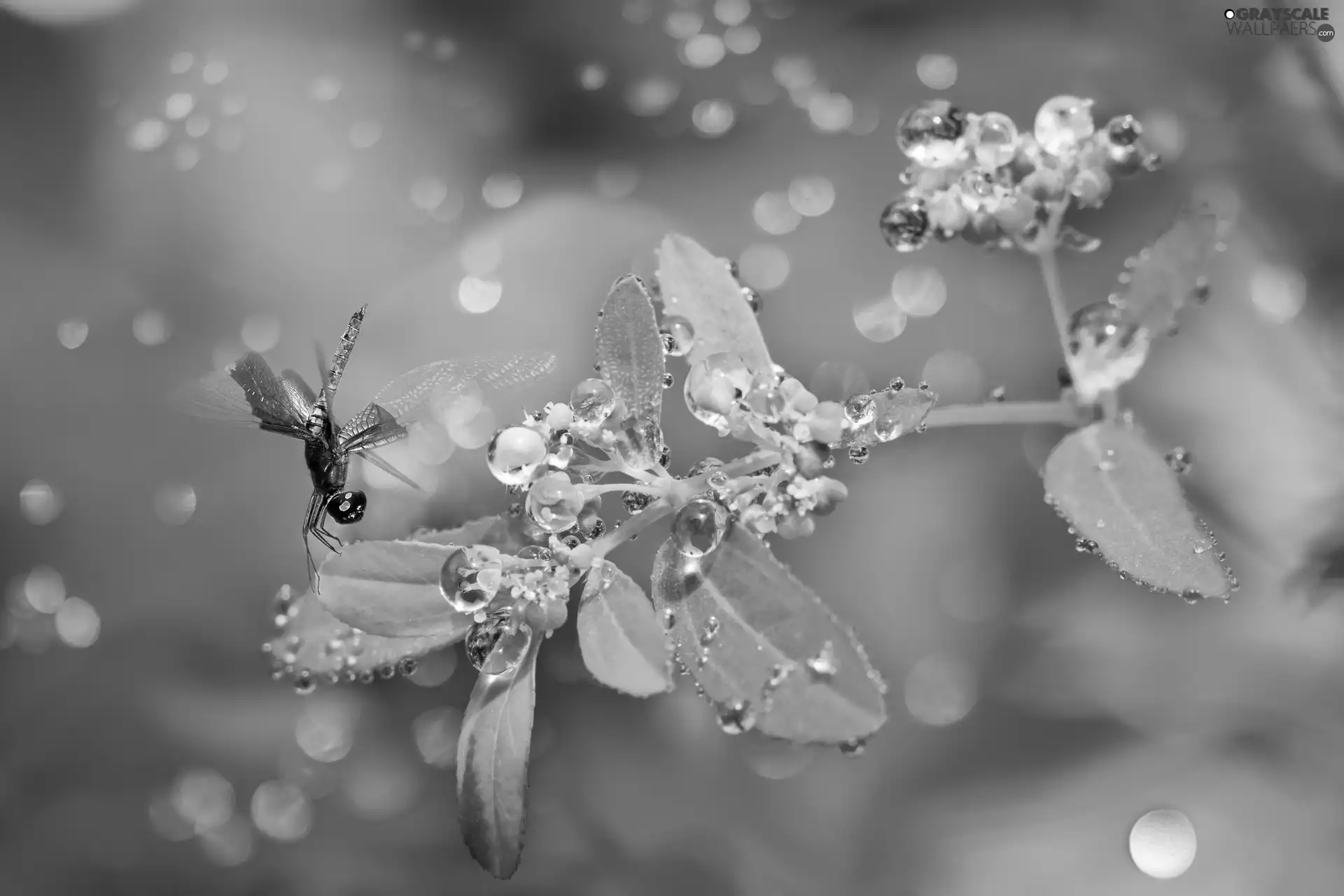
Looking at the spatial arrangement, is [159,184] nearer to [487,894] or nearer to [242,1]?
[242,1]

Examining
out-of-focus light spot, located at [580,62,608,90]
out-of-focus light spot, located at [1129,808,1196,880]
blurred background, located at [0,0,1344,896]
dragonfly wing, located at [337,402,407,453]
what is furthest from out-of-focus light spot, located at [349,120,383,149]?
out-of-focus light spot, located at [1129,808,1196,880]

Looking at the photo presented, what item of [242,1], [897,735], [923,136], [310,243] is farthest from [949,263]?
[242,1]

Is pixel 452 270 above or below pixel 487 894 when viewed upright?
above

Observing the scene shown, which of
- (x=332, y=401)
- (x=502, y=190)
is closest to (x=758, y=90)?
(x=502, y=190)

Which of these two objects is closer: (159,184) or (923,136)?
(923,136)

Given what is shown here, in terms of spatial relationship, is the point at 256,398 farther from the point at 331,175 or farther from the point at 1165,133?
the point at 1165,133

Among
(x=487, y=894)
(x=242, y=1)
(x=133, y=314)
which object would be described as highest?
(x=242, y=1)

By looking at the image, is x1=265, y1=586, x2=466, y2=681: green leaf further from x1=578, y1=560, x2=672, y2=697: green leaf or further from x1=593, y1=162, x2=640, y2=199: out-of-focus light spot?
x1=593, y1=162, x2=640, y2=199: out-of-focus light spot
